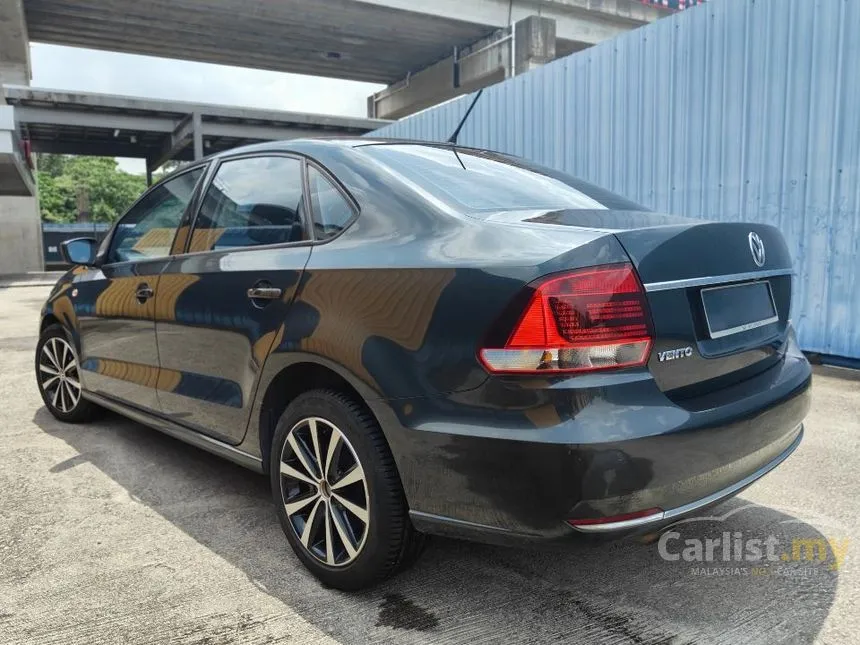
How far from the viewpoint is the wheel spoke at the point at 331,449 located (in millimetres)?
2256

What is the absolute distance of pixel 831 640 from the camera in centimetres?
202

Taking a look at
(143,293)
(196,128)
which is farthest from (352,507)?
(196,128)

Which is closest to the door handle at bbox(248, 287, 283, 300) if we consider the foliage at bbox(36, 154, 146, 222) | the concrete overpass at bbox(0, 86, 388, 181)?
the concrete overpass at bbox(0, 86, 388, 181)

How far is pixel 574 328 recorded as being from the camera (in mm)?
1817

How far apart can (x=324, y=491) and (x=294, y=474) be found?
167 mm

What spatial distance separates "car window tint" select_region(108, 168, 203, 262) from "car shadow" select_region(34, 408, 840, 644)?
1.29 metres

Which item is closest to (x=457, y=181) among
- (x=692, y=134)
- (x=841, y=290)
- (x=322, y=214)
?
(x=322, y=214)

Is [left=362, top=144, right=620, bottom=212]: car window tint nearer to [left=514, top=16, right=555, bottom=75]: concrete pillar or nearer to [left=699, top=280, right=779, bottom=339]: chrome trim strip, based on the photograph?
[left=699, top=280, right=779, bottom=339]: chrome trim strip

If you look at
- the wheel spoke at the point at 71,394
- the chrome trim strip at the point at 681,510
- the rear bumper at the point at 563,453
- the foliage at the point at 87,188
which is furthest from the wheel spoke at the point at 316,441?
the foliage at the point at 87,188

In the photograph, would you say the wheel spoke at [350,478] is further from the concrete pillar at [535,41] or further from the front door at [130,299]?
the concrete pillar at [535,41]

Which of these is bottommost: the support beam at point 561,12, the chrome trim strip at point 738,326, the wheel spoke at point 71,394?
the wheel spoke at point 71,394

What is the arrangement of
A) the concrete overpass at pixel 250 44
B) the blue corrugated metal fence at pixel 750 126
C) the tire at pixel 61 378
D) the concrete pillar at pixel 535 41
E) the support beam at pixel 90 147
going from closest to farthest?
the tire at pixel 61 378
the blue corrugated metal fence at pixel 750 126
the concrete overpass at pixel 250 44
the concrete pillar at pixel 535 41
the support beam at pixel 90 147

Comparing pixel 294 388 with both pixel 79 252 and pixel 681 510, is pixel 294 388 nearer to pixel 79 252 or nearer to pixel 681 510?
pixel 681 510

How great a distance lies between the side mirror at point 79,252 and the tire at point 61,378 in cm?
54
